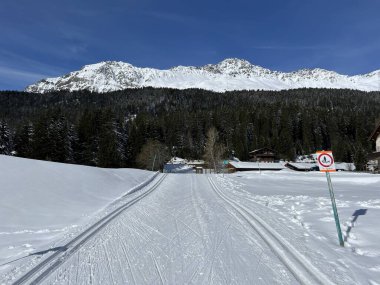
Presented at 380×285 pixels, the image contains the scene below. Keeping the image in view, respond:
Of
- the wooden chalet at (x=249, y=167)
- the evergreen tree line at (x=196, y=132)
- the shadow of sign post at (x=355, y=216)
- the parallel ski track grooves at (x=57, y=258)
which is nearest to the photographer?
the parallel ski track grooves at (x=57, y=258)

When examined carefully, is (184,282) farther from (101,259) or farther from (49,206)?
(49,206)

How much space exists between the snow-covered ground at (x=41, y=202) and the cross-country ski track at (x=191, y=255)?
1133 millimetres

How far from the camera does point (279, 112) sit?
548 feet

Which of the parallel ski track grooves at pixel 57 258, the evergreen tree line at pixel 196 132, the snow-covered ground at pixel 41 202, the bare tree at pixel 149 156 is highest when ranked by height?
the evergreen tree line at pixel 196 132

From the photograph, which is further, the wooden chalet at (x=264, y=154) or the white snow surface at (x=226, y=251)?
the wooden chalet at (x=264, y=154)

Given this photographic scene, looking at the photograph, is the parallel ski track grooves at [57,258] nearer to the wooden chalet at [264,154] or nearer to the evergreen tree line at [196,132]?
the evergreen tree line at [196,132]

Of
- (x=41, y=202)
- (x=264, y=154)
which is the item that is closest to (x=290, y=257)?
(x=41, y=202)

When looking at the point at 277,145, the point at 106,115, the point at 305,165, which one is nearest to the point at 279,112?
the point at 277,145

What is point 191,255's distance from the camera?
795cm

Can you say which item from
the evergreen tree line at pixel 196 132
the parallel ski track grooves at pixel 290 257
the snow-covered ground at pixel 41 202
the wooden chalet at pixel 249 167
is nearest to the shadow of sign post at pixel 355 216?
the parallel ski track grooves at pixel 290 257

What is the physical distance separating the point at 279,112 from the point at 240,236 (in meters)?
163

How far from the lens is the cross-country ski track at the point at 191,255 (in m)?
6.48

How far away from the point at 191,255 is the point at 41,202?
9.03m

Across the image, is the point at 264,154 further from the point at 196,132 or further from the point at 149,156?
the point at 149,156
